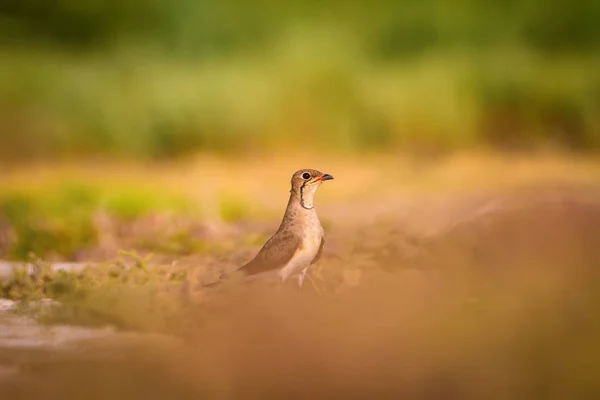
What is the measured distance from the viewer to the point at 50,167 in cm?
223

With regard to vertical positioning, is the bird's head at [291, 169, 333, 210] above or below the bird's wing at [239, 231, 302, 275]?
above

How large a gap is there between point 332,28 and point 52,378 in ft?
5.27

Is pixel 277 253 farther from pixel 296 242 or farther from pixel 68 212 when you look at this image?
pixel 68 212

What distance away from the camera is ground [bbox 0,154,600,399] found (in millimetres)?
938

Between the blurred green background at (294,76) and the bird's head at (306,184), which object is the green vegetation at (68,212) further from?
the bird's head at (306,184)

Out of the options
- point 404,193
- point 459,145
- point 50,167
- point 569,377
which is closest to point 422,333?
point 569,377

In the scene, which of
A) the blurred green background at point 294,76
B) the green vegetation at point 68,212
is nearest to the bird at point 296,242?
the green vegetation at point 68,212

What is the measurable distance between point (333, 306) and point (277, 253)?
127 mm

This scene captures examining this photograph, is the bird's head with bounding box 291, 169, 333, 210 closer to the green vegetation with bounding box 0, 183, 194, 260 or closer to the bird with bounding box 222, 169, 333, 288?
the bird with bounding box 222, 169, 333, 288

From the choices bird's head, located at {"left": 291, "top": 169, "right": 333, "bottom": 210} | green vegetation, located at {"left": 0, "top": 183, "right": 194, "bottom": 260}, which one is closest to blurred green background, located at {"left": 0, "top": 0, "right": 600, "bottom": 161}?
green vegetation, located at {"left": 0, "top": 183, "right": 194, "bottom": 260}

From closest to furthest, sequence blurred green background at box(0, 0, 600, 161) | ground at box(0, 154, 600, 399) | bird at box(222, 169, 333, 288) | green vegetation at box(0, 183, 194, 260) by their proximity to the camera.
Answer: ground at box(0, 154, 600, 399)
bird at box(222, 169, 333, 288)
green vegetation at box(0, 183, 194, 260)
blurred green background at box(0, 0, 600, 161)

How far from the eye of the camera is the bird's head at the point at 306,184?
111 centimetres

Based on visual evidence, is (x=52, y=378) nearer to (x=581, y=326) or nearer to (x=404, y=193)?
(x=581, y=326)

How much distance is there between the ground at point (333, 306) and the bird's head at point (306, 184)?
0.15 meters
